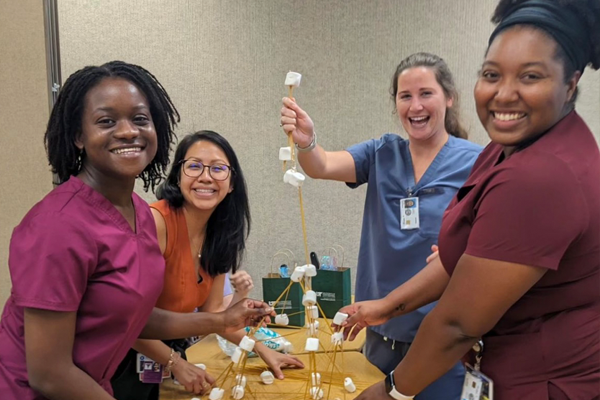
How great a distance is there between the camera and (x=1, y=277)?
211 centimetres

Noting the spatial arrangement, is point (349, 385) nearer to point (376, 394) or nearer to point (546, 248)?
point (376, 394)

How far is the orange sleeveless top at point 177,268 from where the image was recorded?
1.63 meters

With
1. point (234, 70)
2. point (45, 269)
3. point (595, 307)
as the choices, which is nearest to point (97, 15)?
point (234, 70)

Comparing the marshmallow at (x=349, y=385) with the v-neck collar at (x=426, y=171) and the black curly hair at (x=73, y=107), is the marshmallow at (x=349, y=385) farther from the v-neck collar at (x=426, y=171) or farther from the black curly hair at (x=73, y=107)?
the black curly hair at (x=73, y=107)

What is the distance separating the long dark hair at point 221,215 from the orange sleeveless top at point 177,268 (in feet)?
0.20

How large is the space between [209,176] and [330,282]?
794 mm

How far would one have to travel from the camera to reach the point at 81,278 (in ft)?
3.20

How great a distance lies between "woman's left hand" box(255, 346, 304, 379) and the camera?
5.16 feet

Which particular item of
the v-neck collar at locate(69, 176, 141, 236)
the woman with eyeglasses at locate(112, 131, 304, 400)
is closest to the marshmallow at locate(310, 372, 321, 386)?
the woman with eyeglasses at locate(112, 131, 304, 400)

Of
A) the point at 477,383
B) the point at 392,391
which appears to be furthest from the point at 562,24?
the point at 392,391

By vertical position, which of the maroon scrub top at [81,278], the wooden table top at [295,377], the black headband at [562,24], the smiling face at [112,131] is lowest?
the wooden table top at [295,377]

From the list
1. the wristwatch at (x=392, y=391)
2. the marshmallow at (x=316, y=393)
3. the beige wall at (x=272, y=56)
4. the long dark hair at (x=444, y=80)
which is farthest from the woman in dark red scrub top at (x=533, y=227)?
the beige wall at (x=272, y=56)

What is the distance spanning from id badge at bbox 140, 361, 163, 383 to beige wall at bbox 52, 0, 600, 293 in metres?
1.41

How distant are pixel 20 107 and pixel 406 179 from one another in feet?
5.53
